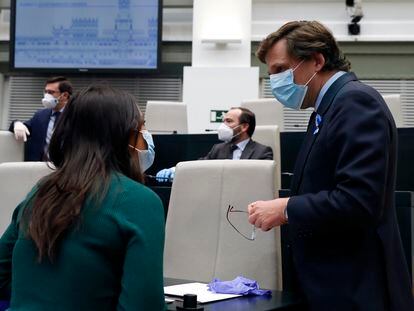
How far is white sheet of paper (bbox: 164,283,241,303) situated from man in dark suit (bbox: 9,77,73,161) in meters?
2.80

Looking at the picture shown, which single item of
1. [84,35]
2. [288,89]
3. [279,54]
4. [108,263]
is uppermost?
[84,35]

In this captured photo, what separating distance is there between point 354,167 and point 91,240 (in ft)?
2.14

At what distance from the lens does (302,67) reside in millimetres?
1685

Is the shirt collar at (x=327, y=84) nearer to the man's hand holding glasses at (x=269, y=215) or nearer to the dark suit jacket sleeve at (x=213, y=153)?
the man's hand holding glasses at (x=269, y=215)

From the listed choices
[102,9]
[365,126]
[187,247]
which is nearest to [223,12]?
[102,9]

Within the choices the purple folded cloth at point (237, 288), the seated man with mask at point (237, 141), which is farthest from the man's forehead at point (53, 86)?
the purple folded cloth at point (237, 288)

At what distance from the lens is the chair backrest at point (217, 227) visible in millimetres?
2062

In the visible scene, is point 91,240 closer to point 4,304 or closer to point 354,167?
point 4,304

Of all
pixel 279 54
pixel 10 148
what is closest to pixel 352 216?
pixel 279 54

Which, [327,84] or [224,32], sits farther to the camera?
[224,32]

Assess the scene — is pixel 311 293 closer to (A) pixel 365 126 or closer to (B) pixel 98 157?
(A) pixel 365 126

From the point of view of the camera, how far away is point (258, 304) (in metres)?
1.47

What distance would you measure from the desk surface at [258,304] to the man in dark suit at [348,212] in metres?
0.05

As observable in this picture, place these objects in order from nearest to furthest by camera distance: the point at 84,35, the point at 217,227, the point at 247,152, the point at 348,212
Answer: the point at 348,212 → the point at 217,227 → the point at 247,152 → the point at 84,35
